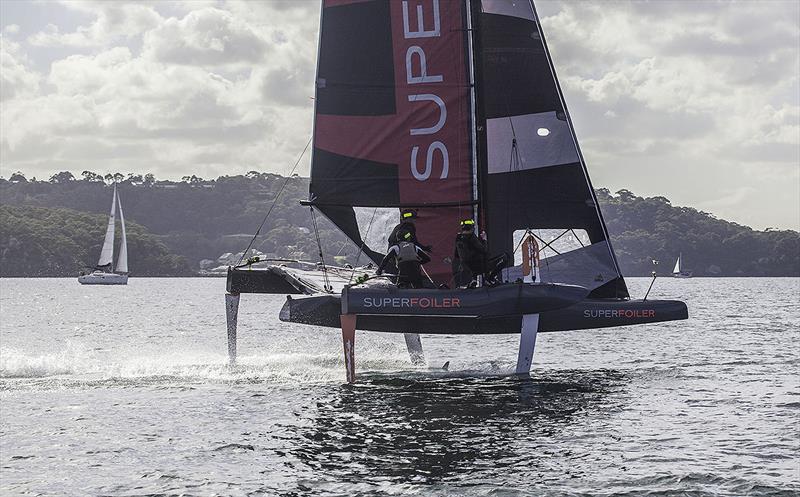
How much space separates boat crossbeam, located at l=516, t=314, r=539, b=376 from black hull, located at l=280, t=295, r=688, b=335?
0.22m

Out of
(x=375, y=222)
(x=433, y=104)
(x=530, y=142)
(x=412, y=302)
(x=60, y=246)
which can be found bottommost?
(x=412, y=302)

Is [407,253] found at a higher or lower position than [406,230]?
lower

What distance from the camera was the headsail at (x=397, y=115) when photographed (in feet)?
67.9

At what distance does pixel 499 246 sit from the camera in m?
20.8

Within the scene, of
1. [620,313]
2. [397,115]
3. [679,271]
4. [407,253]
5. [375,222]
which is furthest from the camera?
[679,271]

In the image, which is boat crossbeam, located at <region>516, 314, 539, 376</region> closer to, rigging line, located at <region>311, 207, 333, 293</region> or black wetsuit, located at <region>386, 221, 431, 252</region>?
black wetsuit, located at <region>386, 221, 431, 252</region>

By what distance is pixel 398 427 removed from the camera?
14969 millimetres

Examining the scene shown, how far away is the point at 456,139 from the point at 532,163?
158 cm

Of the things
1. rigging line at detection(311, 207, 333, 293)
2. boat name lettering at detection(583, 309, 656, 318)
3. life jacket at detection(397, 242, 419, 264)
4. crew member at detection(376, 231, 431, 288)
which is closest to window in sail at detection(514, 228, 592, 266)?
boat name lettering at detection(583, 309, 656, 318)

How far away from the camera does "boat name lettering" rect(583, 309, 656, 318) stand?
766 inches

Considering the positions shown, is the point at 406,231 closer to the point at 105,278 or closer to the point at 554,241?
the point at 554,241

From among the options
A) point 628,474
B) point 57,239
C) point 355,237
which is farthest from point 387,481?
point 57,239

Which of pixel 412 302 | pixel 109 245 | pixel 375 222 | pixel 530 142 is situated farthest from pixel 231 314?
→ pixel 109 245

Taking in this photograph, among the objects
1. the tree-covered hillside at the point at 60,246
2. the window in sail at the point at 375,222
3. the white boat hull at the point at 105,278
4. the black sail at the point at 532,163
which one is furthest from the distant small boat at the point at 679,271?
the window in sail at the point at 375,222
